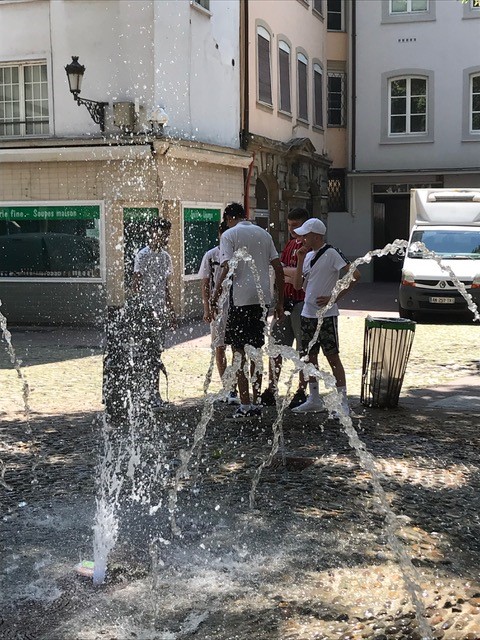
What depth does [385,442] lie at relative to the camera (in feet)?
23.1

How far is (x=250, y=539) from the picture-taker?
4832 millimetres

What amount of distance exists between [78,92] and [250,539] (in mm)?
12687

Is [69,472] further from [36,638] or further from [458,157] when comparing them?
[458,157]

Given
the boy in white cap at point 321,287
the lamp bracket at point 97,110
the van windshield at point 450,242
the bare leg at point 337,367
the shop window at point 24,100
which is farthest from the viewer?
the van windshield at point 450,242

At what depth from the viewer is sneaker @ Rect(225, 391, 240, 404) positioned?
8438 mm

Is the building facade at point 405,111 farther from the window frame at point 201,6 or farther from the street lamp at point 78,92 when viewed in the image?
the street lamp at point 78,92

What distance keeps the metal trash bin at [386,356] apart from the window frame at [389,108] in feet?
71.2

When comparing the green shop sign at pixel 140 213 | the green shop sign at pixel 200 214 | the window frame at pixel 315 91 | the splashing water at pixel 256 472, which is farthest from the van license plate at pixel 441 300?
the window frame at pixel 315 91

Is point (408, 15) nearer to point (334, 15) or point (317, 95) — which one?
point (334, 15)

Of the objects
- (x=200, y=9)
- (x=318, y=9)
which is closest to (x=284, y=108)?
(x=318, y=9)

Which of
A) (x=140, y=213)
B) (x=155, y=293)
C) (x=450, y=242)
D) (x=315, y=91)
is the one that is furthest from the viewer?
(x=315, y=91)

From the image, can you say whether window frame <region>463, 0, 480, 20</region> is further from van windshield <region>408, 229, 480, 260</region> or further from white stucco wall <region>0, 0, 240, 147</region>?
white stucco wall <region>0, 0, 240, 147</region>

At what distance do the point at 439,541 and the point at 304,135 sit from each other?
22.4m

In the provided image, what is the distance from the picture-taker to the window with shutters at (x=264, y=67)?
71.1 ft
